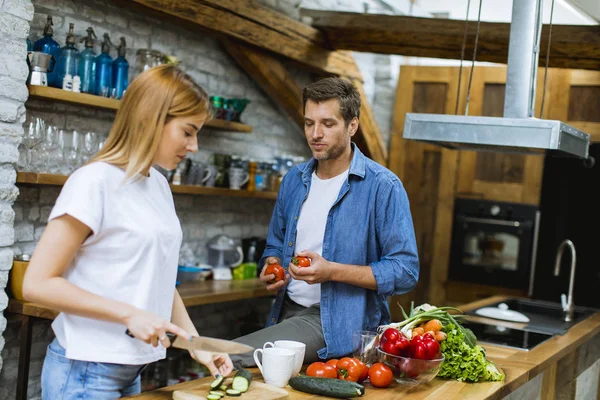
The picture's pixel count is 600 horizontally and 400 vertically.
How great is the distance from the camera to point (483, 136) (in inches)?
131

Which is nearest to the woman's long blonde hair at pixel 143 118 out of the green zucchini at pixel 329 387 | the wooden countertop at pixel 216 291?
the green zucchini at pixel 329 387

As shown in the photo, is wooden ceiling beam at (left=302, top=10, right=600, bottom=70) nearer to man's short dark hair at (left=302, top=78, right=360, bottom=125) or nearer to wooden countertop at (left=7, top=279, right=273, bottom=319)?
wooden countertop at (left=7, top=279, right=273, bottom=319)

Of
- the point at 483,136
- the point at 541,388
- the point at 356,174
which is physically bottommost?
the point at 541,388

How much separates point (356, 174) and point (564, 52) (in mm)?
2770

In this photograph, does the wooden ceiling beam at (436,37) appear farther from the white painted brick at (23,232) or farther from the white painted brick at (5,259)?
the white painted brick at (5,259)

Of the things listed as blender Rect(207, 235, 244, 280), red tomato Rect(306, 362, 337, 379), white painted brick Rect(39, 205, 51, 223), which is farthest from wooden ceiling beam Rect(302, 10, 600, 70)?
red tomato Rect(306, 362, 337, 379)

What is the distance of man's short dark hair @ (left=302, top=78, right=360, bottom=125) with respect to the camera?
2.93 meters

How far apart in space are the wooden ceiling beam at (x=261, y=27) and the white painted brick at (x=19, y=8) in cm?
79

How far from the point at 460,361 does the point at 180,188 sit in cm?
267

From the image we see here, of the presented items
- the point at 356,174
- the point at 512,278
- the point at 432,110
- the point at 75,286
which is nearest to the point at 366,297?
the point at 356,174

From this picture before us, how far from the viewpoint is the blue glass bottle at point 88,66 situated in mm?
4227

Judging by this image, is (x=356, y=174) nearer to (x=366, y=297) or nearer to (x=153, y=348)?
(x=366, y=297)

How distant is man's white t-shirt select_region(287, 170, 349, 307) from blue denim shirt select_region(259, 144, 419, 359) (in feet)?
0.10

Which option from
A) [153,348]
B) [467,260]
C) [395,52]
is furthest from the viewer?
[467,260]
